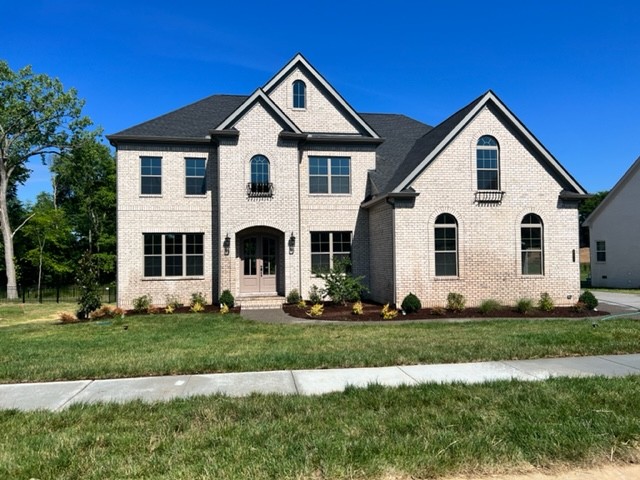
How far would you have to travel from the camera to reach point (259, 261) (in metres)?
18.5

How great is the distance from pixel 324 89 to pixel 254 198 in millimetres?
6195

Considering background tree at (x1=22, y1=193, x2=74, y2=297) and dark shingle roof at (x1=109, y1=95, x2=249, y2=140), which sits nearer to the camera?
dark shingle roof at (x1=109, y1=95, x2=249, y2=140)

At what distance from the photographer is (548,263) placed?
16469 millimetres

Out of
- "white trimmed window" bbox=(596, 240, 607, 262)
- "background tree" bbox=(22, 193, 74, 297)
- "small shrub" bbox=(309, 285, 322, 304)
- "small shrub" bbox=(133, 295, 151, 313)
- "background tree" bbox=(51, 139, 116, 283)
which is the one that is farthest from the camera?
"background tree" bbox=(51, 139, 116, 283)

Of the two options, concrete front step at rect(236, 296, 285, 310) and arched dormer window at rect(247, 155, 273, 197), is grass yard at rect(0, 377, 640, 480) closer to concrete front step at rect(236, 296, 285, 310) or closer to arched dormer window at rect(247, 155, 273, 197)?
concrete front step at rect(236, 296, 285, 310)

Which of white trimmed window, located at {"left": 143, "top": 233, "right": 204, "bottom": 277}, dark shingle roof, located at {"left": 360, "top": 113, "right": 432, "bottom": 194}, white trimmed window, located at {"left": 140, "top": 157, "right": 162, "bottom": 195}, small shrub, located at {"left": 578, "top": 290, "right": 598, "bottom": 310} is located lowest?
small shrub, located at {"left": 578, "top": 290, "right": 598, "bottom": 310}

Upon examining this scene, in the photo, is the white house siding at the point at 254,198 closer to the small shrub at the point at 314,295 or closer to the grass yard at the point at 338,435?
the small shrub at the point at 314,295

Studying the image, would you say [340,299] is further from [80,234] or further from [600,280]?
[80,234]

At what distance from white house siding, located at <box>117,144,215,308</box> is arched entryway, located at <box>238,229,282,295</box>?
4.73 ft

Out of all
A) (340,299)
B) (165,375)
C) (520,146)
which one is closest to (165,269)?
(340,299)

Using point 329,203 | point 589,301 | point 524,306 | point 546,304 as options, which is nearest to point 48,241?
point 329,203

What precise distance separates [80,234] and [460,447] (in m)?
48.4

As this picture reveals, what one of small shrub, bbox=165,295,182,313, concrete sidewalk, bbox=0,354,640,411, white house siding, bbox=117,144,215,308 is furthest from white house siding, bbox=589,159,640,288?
small shrub, bbox=165,295,182,313

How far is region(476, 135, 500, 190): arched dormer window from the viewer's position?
1631 cm
